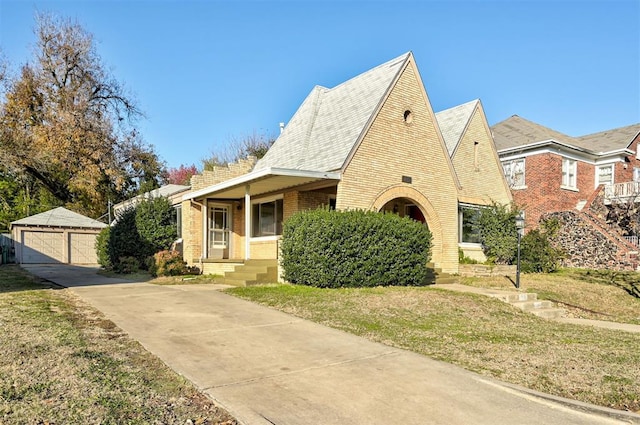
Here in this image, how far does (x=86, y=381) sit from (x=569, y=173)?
28.1 meters

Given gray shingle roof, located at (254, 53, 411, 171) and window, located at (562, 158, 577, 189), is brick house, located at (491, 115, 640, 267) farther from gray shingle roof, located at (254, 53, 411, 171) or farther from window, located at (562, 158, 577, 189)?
gray shingle roof, located at (254, 53, 411, 171)

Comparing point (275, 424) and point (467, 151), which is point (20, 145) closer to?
point (467, 151)

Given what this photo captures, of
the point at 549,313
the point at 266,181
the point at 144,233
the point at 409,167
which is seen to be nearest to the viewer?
the point at 549,313

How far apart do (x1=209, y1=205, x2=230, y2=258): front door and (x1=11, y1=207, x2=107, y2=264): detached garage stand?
1350 cm

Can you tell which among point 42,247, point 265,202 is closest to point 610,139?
point 265,202

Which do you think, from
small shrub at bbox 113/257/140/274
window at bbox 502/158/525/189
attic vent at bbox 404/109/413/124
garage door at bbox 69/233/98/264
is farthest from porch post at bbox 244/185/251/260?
garage door at bbox 69/233/98/264

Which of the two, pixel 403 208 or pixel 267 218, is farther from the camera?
pixel 403 208

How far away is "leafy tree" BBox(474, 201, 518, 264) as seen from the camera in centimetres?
1968

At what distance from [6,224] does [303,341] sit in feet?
127

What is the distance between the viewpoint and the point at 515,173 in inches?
1040

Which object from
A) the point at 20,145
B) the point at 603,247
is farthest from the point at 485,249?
the point at 20,145

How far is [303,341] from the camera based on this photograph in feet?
22.5

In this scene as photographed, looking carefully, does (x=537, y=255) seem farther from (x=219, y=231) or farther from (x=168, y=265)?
(x=168, y=265)

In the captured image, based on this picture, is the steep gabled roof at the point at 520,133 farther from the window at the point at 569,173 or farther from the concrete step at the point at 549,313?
the concrete step at the point at 549,313
